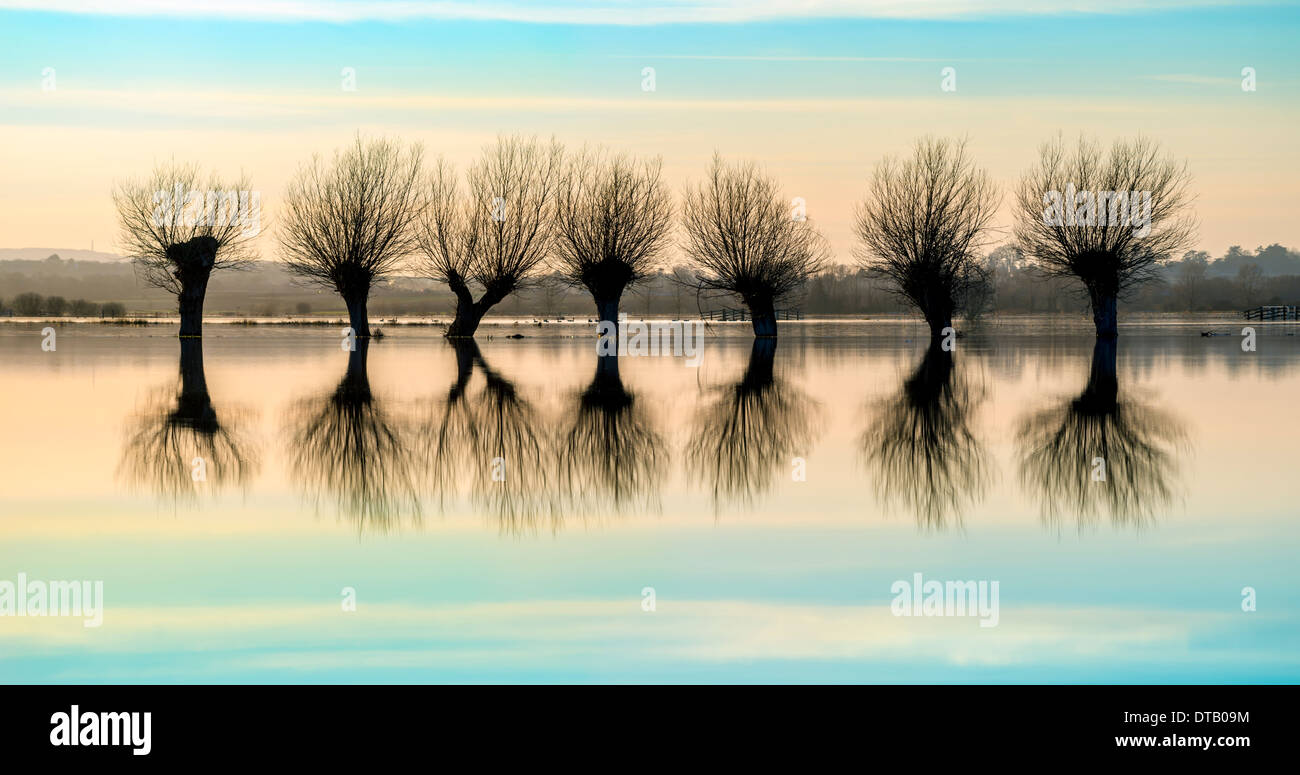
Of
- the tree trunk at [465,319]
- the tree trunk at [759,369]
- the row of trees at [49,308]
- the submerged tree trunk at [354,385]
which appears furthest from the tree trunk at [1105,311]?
the row of trees at [49,308]

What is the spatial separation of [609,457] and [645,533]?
4.28 m

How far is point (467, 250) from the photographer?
56.8 meters

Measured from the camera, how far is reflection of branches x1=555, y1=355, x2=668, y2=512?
37.5 ft

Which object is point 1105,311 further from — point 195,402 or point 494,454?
point 494,454

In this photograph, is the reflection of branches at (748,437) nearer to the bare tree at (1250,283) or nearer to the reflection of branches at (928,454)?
the reflection of branches at (928,454)

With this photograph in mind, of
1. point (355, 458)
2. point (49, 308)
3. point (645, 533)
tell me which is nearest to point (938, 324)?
point (355, 458)

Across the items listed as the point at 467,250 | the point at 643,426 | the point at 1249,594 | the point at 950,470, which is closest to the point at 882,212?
the point at 467,250

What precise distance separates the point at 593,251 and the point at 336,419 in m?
39.0

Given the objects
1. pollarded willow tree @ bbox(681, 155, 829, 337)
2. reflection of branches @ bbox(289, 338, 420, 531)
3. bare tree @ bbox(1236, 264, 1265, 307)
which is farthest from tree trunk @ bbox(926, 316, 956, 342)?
bare tree @ bbox(1236, 264, 1265, 307)

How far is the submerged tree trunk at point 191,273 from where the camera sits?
2077 inches

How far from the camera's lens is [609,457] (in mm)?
14000

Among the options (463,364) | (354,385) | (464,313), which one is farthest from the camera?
(464,313)

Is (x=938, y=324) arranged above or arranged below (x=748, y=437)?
above
